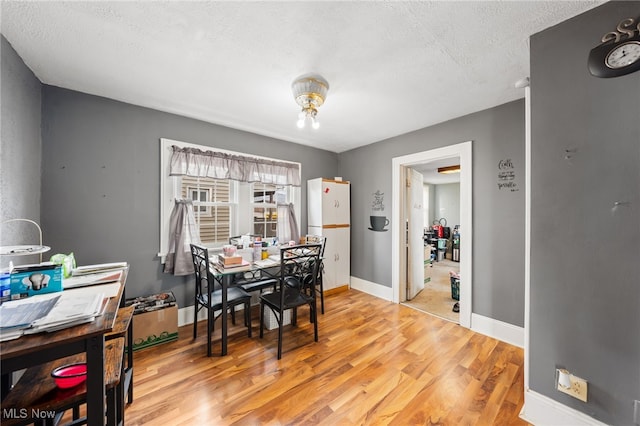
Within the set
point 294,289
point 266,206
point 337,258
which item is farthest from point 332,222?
point 294,289

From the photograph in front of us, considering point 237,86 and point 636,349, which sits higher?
point 237,86

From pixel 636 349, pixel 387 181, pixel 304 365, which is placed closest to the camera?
pixel 636 349

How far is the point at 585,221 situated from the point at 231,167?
3.25 m

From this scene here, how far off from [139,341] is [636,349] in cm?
348

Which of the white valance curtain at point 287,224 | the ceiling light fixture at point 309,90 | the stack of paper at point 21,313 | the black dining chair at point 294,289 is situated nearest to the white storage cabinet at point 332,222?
the white valance curtain at point 287,224

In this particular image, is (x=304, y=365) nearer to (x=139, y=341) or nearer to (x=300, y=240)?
(x=139, y=341)

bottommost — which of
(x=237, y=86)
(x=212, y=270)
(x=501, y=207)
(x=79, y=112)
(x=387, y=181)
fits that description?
(x=212, y=270)

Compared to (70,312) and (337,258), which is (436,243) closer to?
(337,258)

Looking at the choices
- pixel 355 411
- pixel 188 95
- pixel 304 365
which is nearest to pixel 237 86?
pixel 188 95

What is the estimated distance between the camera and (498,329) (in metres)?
2.45

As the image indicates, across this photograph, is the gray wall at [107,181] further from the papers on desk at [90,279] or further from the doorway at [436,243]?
the doorway at [436,243]

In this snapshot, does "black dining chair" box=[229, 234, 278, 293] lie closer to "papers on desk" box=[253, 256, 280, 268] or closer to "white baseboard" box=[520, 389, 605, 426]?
"papers on desk" box=[253, 256, 280, 268]

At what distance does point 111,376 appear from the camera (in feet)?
3.44

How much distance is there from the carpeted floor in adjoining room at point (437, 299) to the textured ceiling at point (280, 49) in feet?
8.21
